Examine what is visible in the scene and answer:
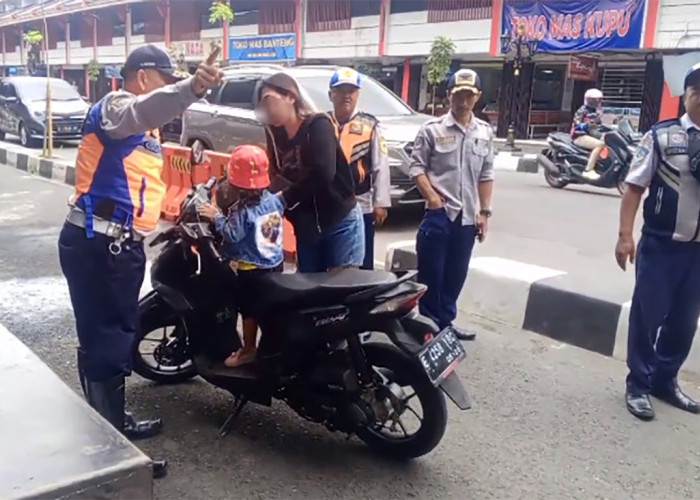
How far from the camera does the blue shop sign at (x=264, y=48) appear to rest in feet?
91.8

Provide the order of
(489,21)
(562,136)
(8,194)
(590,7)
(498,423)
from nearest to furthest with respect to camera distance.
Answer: (498,423), (8,194), (562,136), (590,7), (489,21)

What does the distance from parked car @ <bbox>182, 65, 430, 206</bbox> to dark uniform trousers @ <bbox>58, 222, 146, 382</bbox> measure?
17.6ft

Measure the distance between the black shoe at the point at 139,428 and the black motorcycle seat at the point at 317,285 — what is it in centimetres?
79

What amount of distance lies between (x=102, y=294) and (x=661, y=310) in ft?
8.64

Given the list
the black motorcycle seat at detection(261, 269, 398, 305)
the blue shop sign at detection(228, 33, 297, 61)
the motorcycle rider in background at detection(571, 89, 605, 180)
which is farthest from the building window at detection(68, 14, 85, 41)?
the black motorcycle seat at detection(261, 269, 398, 305)

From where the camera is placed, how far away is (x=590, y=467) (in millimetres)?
3182

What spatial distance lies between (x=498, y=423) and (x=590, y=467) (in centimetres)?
53

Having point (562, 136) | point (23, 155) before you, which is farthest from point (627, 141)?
point (23, 155)

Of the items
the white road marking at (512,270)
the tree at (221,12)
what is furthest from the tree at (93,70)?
the white road marking at (512,270)

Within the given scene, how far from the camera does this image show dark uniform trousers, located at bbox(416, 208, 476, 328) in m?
4.43

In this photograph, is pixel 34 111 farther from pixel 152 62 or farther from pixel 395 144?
pixel 152 62

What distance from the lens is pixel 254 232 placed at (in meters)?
3.20

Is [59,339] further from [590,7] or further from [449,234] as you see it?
[590,7]

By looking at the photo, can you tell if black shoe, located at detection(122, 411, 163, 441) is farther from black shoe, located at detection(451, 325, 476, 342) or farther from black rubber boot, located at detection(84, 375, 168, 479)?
black shoe, located at detection(451, 325, 476, 342)
